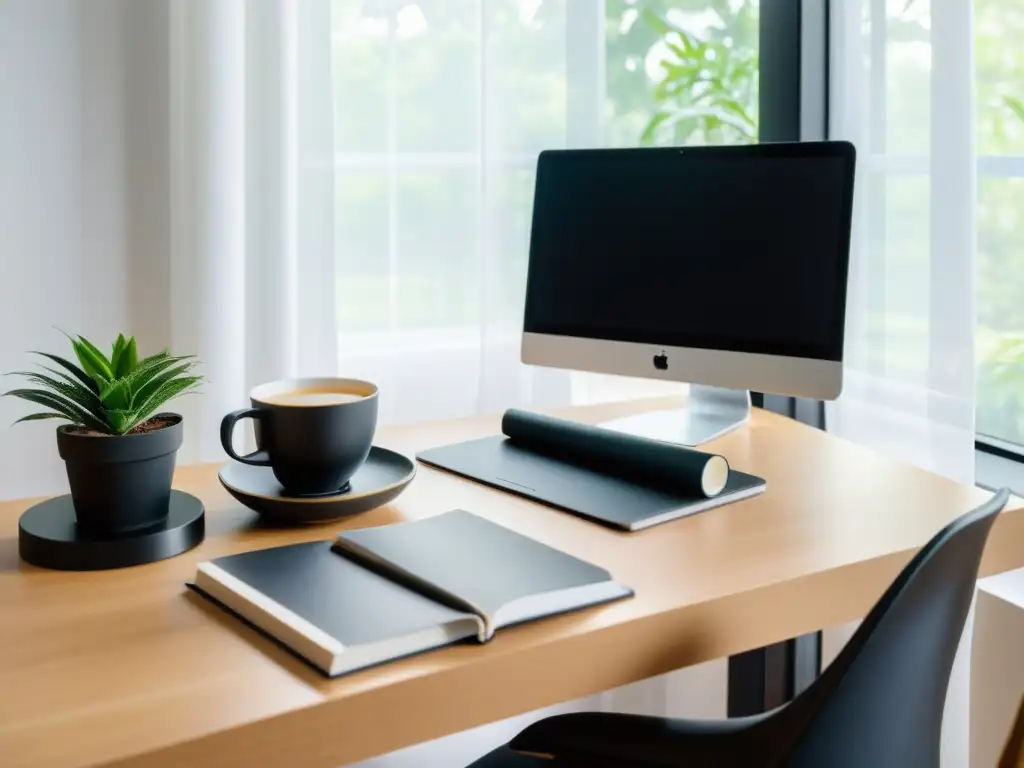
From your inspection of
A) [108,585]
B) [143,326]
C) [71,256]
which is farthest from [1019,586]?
[71,256]

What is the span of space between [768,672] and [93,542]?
1319mm

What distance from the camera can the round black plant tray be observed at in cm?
100

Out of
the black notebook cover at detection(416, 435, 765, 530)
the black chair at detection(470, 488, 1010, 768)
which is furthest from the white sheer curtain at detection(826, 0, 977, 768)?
the black chair at detection(470, 488, 1010, 768)

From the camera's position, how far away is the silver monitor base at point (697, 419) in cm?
148

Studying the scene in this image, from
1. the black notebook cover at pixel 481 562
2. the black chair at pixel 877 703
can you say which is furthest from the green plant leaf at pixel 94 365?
the black chair at pixel 877 703

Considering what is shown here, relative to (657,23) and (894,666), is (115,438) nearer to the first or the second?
(894,666)

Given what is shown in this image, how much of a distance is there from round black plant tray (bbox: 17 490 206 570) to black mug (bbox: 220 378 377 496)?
0.09 meters

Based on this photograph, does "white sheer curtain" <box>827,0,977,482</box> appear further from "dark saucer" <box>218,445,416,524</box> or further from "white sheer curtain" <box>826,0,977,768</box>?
"dark saucer" <box>218,445,416,524</box>

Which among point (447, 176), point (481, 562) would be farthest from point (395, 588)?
point (447, 176)

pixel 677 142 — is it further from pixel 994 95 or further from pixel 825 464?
pixel 825 464

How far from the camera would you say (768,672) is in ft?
6.42

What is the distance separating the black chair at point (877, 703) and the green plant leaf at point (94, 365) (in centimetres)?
53

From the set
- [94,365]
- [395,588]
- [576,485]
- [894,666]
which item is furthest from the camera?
[576,485]

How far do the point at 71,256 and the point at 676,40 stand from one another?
115 centimetres
